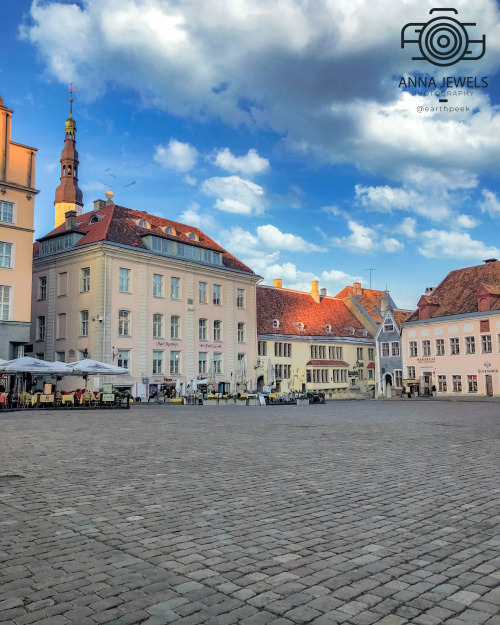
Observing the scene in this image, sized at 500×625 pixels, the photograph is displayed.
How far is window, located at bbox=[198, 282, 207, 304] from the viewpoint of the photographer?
50.5m

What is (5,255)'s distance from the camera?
37000 mm

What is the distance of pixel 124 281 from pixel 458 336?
2910cm

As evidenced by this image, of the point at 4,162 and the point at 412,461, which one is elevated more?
the point at 4,162

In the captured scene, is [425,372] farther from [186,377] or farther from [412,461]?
[412,461]

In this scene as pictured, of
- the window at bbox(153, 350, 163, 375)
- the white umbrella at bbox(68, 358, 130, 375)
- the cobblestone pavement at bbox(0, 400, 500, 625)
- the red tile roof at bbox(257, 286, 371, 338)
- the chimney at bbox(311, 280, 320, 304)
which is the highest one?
the chimney at bbox(311, 280, 320, 304)

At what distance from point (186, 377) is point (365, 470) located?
1537 inches

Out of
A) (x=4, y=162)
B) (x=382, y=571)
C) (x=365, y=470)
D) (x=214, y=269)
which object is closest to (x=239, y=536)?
(x=382, y=571)

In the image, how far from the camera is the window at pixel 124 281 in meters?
44.6

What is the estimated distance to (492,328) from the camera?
48750mm

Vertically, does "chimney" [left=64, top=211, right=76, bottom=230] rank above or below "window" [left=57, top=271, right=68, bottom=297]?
above

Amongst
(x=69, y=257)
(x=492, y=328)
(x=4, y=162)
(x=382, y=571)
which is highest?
(x=4, y=162)

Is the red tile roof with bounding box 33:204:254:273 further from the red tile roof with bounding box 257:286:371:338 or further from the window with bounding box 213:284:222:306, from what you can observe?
the red tile roof with bounding box 257:286:371:338

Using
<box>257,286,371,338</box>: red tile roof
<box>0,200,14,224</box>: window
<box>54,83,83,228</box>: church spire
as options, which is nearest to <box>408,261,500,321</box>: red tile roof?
<box>257,286,371,338</box>: red tile roof

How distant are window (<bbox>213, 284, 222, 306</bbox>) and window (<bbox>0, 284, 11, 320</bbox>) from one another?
19.3m
